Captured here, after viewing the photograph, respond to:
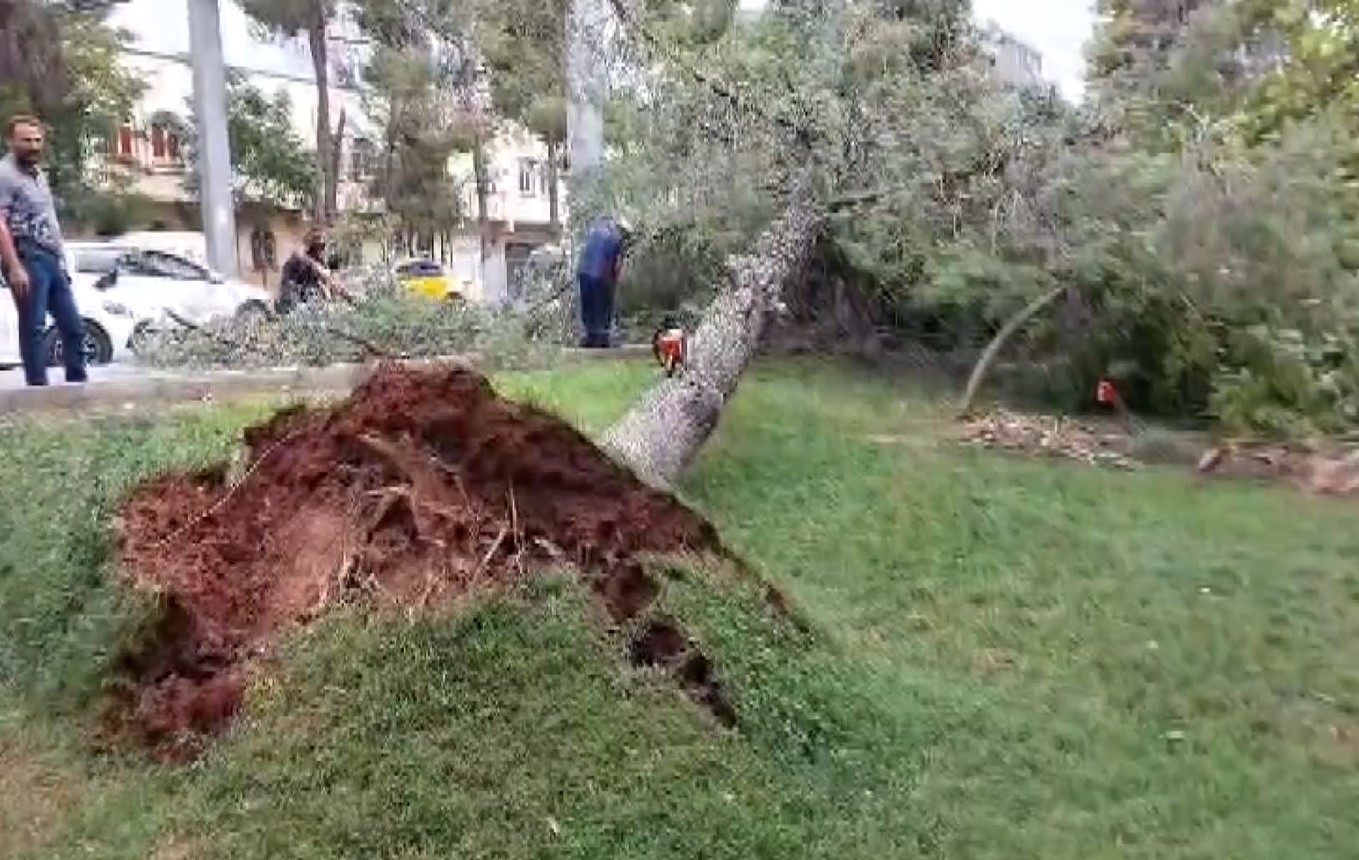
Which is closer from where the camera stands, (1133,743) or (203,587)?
(203,587)

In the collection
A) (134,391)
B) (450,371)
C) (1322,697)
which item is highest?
(450,371)

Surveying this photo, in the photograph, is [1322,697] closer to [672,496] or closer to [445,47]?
[672,496]

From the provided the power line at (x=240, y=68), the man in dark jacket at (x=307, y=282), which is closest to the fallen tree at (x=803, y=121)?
the man in dark jacket at (x=307, y=282)

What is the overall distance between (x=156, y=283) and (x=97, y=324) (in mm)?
1761

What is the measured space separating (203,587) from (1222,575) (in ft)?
14.7

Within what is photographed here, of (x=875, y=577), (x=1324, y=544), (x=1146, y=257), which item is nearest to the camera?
(x=875, y=577)

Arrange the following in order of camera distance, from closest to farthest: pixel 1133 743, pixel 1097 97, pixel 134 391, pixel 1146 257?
pixel 1133 743
pixel 134 391
pixel 1146 257
pixel 1097 97

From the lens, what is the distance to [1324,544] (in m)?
7.59

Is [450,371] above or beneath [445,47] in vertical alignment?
beneath

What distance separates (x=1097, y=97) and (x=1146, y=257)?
6.22 ft

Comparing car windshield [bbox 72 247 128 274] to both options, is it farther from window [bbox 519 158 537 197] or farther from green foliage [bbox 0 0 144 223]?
window [bbox 519 158 537 197]

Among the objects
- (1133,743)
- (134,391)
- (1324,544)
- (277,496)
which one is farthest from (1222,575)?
(134,391)

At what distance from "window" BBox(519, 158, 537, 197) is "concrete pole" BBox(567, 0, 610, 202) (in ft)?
96.0

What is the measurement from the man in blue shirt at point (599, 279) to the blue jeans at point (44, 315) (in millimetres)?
4980
